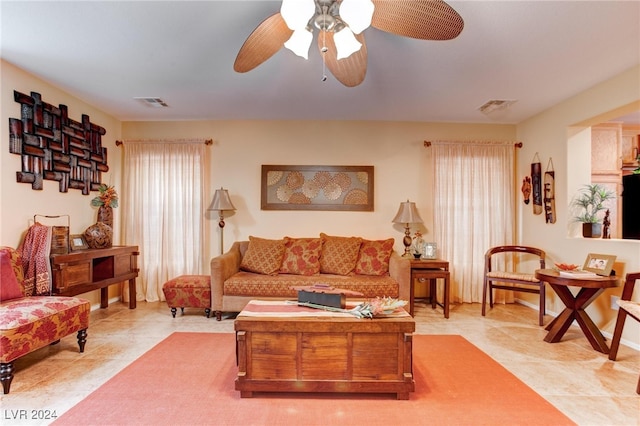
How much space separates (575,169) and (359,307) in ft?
10.5

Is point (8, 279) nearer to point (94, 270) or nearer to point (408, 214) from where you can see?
point (94, 270)

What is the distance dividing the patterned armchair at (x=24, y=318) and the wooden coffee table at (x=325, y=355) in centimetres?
147

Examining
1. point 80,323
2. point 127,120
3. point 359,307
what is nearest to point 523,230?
point 359,307

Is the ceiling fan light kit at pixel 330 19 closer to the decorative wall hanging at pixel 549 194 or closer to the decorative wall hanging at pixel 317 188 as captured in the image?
the decorative wall hanging at pixel 317 188

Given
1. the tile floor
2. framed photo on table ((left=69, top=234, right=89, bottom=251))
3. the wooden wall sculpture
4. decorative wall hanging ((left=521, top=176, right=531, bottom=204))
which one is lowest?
the tile floor

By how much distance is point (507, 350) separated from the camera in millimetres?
3082

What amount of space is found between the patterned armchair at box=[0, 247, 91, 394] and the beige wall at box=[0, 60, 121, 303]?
0.49 meters

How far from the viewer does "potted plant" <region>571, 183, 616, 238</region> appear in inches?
144

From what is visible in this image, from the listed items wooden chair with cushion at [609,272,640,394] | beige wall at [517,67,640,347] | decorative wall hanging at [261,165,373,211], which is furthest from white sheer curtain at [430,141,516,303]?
wooden chair with cushion at [609,272,640,394]

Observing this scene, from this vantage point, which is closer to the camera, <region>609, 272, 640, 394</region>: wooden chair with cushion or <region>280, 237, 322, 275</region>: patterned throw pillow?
<region>609, 272, 640, 394</region>: wooden chair with cushion

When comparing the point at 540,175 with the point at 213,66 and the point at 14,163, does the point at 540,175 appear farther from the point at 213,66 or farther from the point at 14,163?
the point at 14,163

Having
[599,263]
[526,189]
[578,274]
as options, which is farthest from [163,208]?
[599,263]

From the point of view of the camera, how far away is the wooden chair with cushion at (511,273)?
3.89 meters

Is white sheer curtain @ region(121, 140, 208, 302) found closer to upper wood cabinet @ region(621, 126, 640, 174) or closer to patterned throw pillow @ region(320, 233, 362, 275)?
patterned throw pillow @ region(320, 233, 362, 275)
